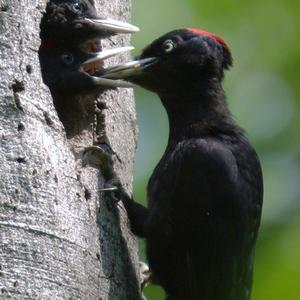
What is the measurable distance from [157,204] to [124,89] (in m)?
0.66

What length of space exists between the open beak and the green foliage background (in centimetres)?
165

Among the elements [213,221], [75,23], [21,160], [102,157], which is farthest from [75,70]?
[21,160]

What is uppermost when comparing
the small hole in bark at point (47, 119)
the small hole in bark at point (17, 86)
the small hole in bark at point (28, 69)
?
the small hole in bark at point (28, 69)

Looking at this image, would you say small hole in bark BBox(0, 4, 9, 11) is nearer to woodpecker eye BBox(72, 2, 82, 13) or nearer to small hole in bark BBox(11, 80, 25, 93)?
small hole in bark BBox(11, 80, 25, 93)

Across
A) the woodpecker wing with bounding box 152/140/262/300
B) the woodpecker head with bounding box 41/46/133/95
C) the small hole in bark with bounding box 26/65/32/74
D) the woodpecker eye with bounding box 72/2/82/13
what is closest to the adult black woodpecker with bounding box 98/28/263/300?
the woodpecker wing with bounding box 152/140/262/300

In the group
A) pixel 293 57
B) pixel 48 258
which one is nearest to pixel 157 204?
pixel 48 258

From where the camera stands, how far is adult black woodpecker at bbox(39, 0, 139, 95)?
5.79m

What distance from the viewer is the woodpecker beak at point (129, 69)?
5.91 m

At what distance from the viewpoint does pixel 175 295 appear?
19.1 feet

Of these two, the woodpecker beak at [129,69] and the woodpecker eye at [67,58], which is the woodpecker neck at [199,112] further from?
the woodpecker eye at [67,58]

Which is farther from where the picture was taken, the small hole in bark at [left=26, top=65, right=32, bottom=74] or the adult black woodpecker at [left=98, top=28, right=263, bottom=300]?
the adult black woodpecker at [left=98, top=28, right=263, bottom=300]

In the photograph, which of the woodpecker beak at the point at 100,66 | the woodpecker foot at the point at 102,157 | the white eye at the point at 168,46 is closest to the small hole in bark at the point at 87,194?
the woodpecker foot at the point at 102,157

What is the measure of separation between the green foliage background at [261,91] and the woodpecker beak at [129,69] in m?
1.65

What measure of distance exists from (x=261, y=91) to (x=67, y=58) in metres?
3.15
